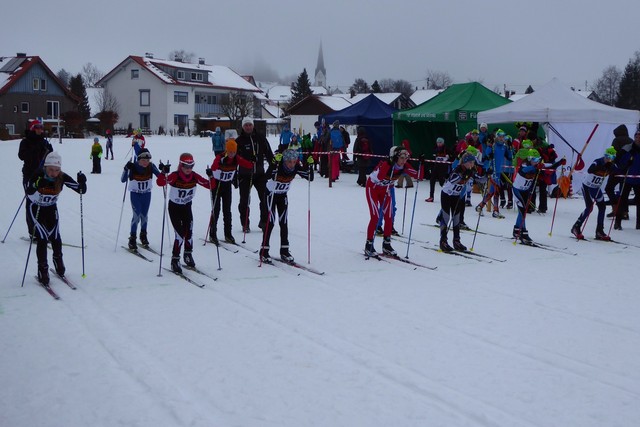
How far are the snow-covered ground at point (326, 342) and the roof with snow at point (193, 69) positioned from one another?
208 ft

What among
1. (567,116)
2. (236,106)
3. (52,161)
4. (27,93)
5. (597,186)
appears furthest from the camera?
(236,106)

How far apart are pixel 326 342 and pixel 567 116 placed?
14.2 metres

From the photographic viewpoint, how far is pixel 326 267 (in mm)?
9891

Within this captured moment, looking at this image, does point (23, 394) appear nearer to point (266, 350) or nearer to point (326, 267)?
point (266, 350)

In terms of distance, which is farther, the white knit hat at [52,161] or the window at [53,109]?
the window at [53,109]

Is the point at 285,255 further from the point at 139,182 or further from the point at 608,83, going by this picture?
the point at 608,83

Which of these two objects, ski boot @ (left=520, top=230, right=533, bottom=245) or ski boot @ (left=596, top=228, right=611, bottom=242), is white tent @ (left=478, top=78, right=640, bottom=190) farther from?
ski boot @ (left=520, top=230, right=533, bottom=245)

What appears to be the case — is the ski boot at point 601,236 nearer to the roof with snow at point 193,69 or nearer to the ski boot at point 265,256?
the ski boot at point 265,256

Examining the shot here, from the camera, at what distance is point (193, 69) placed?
246 ft

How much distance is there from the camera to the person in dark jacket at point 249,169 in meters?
12.3

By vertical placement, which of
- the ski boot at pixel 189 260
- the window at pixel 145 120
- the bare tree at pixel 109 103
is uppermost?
the bare tree at pixel 109 103

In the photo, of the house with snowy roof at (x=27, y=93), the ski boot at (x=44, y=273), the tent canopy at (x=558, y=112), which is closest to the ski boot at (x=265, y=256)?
the ski boot at (x=44, y=273)

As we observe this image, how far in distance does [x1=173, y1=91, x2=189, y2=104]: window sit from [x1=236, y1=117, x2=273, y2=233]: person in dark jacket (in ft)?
203

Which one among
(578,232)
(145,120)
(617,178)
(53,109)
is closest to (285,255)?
(578,232)
